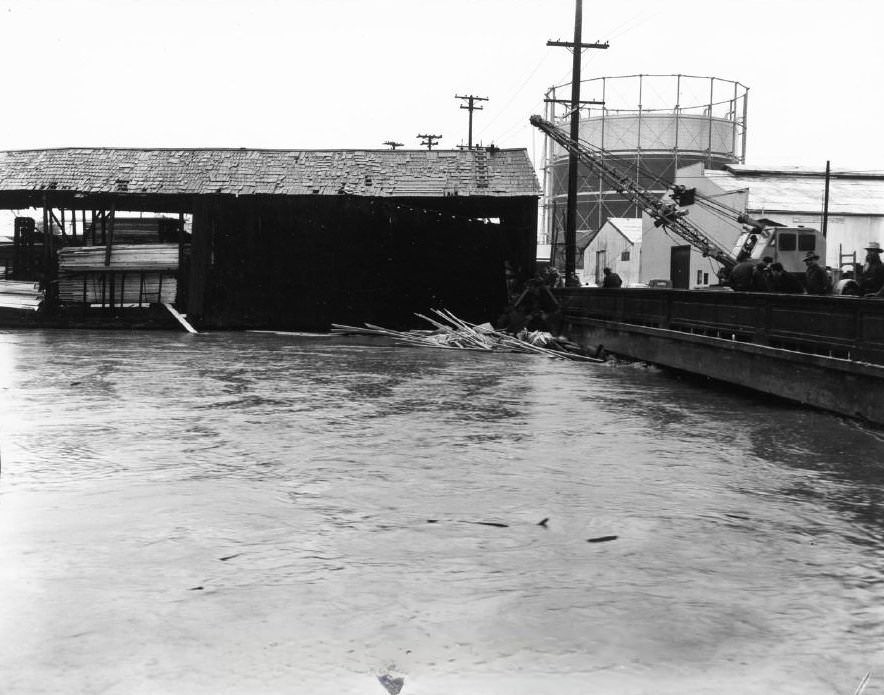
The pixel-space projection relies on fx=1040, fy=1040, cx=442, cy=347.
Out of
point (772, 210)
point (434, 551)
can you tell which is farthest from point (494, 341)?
point (772, 210)

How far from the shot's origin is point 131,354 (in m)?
17.5

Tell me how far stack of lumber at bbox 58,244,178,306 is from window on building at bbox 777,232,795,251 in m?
16.8

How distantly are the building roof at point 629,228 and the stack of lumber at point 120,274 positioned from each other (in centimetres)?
3076

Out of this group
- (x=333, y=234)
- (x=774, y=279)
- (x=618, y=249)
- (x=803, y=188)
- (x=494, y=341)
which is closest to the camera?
(x=774, y=279)

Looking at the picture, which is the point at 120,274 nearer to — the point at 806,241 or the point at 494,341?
the point at 494,341

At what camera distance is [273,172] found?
2788cm

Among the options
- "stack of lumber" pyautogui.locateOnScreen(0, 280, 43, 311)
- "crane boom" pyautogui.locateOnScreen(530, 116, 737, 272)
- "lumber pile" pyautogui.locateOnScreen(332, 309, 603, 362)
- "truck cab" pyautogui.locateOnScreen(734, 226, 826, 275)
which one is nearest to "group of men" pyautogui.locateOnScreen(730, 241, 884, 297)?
"lumber pile" pyautogui.locateOnScreen(332, 309, 603, 362)

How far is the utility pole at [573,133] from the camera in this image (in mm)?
27984

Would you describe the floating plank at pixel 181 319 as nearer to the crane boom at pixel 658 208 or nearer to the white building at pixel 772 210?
the crane boom at pixel 658 208

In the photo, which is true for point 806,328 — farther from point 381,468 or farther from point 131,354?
point 131,354

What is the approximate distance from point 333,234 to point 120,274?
18.9 ft

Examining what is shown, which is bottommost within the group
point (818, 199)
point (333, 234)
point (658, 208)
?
point (333, 234)

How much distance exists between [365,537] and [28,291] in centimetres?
2553

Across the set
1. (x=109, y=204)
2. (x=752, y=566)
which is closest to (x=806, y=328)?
(x=752, y=566)
